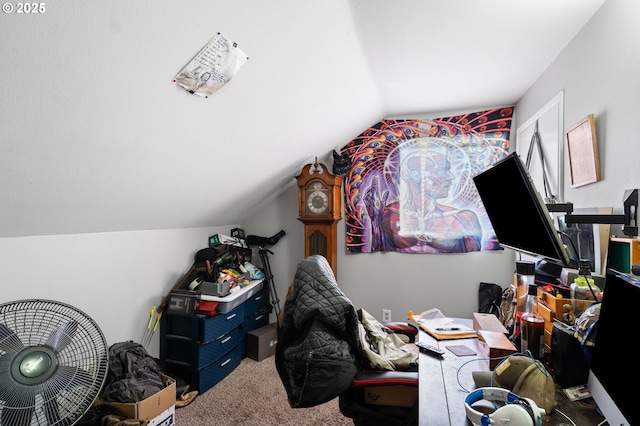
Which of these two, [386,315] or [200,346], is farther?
[386,315]

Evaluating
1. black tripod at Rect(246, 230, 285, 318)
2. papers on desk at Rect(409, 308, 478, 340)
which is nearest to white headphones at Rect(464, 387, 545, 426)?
papers on desk at Rect(409, 308, 478, 340)

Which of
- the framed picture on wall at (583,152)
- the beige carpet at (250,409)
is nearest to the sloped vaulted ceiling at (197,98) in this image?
the framed picture on wall at (583,152)

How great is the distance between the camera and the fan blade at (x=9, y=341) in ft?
3.39

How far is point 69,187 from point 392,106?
8.00 ft

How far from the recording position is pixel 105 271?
80.3 inches

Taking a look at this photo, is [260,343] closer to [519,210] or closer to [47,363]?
[47,363]

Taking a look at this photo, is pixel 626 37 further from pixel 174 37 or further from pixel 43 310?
pixel 43 310

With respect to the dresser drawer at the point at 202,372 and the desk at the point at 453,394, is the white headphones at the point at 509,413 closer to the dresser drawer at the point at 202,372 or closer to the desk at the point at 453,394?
the desk at the point at 453,394


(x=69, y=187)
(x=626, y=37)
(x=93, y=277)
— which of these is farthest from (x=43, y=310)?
(x=626, y=37)

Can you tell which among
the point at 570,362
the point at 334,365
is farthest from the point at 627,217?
the point at 334,365

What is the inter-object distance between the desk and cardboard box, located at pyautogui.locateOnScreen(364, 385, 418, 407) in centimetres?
15

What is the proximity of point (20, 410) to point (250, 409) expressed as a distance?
136cm

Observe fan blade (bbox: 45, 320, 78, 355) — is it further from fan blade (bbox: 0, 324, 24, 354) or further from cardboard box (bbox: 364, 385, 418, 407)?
cardboard box (bbox: 364, 385, 418, 407)

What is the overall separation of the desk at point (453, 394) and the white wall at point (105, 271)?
1.90 m
